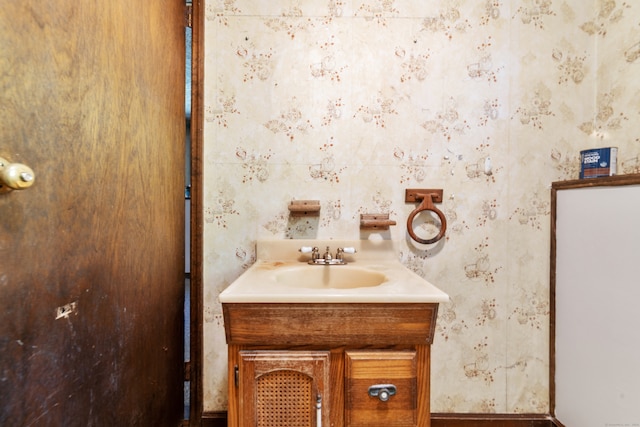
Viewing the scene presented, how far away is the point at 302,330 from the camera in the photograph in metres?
0.86

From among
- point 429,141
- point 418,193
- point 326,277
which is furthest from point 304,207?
point 429,141

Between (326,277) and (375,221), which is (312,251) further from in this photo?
(375,221)

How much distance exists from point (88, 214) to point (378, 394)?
0.91 metres

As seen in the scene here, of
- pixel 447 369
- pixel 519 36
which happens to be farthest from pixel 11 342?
pixel 519 36

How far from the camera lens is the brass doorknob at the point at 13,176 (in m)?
0.56

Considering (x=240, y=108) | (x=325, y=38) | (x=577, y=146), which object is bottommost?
(x=577, y=146)

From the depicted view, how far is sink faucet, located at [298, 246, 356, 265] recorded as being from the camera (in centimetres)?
126

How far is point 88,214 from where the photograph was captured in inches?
31.7

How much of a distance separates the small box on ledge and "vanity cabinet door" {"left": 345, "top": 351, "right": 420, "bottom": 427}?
43.5 inches

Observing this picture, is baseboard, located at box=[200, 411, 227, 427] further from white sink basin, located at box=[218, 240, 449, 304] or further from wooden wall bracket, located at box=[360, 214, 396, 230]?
wooden wall bracket, located at box=[360, 214, 396, 230]

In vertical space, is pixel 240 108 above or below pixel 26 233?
above

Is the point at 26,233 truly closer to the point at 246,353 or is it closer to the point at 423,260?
the point at 246,353

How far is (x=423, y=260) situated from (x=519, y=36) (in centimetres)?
108

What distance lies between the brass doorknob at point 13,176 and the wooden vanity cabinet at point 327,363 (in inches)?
20.1
